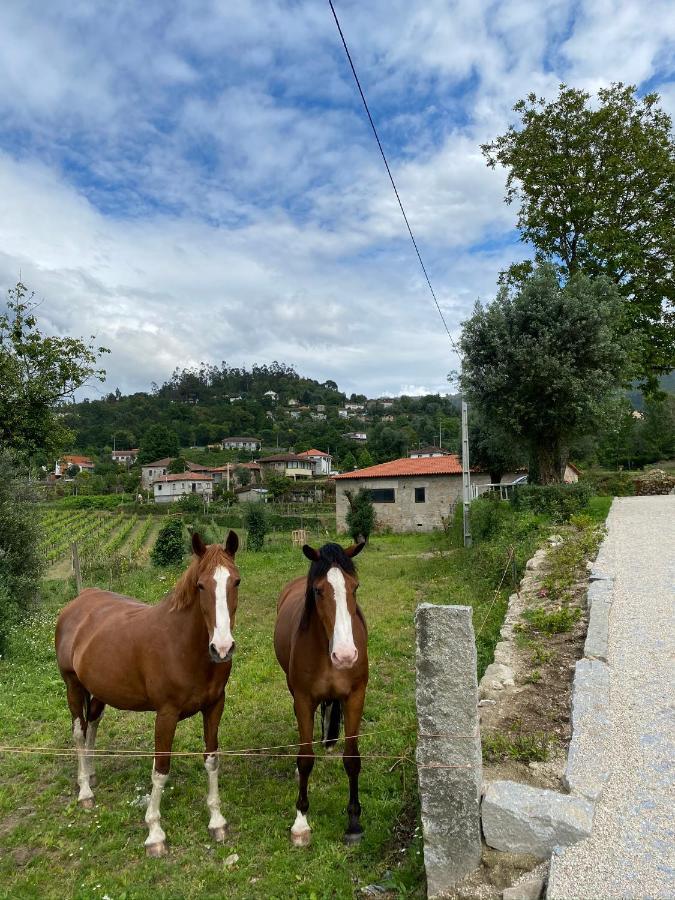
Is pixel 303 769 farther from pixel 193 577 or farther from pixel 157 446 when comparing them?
pixel 157 446

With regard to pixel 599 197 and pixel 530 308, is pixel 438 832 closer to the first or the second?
pixel 530 308

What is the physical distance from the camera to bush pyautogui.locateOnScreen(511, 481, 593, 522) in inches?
529

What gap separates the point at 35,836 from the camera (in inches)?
155

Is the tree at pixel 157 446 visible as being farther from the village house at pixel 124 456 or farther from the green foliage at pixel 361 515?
the green foliage at pixel 361 515

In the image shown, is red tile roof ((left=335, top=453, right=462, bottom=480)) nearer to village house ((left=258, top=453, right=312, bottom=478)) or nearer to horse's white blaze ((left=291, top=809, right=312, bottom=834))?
horse's white blaze ((left=291, top=809, right=312, bottom=834))

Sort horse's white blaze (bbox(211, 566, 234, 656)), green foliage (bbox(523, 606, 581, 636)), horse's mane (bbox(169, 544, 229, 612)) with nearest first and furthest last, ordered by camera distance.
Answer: horse's white blaze (bbox(211, 566, 234, 656))
horse's mane (bbox(169, 544, 229, 612))
green foliage (bbox(523, 606, 581, 636))

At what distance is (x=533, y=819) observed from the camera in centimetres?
283

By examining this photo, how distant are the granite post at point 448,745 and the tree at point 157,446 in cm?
9538

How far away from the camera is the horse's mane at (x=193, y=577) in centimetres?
370

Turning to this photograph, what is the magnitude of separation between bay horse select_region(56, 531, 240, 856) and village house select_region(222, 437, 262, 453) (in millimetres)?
104928

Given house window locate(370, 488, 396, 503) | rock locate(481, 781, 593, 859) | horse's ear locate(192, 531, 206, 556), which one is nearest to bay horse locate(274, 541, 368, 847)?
horse's ear locate(192, 531, 206, 556)

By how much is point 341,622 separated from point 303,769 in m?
1.22

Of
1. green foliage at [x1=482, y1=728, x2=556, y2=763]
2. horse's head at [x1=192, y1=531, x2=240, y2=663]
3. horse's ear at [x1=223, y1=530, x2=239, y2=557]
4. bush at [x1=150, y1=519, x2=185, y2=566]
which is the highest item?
horse's ear at [x1=223, y1=530, x2=239, y2=557]

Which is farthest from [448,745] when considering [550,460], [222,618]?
[550,460]
